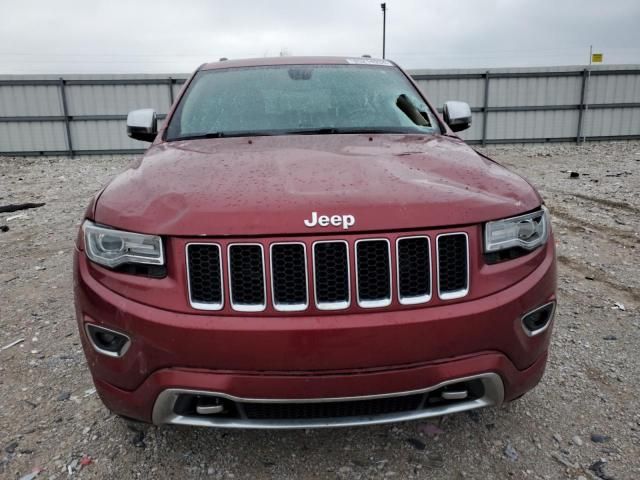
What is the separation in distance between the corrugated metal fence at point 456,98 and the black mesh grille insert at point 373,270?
15022 millimetres

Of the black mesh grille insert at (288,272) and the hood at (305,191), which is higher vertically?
the hood at (305,191)

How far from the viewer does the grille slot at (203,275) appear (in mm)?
1608

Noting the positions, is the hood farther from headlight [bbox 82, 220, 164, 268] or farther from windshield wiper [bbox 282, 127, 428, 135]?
windshield wiper [bbox 282, 127, 428, 135]

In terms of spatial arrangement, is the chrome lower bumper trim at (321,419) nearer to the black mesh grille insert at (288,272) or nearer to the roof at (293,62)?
the black mesh grille insert at (288,272)

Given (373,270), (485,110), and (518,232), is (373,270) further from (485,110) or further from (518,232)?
(485,110)

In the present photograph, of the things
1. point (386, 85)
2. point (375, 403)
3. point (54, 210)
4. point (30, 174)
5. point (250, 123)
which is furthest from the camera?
point (30, 174)

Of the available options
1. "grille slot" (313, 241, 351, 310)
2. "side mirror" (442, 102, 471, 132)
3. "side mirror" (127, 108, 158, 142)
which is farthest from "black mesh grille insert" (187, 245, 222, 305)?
"side mirror" (442, 102, 471, 132)

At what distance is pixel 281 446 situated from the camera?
2082 mm

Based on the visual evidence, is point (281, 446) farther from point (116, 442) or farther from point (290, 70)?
point (290, 70)

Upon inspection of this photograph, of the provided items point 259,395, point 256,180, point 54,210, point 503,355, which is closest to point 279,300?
point 259,395

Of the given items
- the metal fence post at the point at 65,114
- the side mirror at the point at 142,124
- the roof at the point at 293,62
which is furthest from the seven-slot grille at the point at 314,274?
the metal fence post at the point at 65,114

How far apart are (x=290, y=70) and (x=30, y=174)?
11.7 metres

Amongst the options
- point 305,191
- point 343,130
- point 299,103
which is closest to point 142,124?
point 299,103

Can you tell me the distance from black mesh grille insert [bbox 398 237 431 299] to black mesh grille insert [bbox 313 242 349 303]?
0.18m
